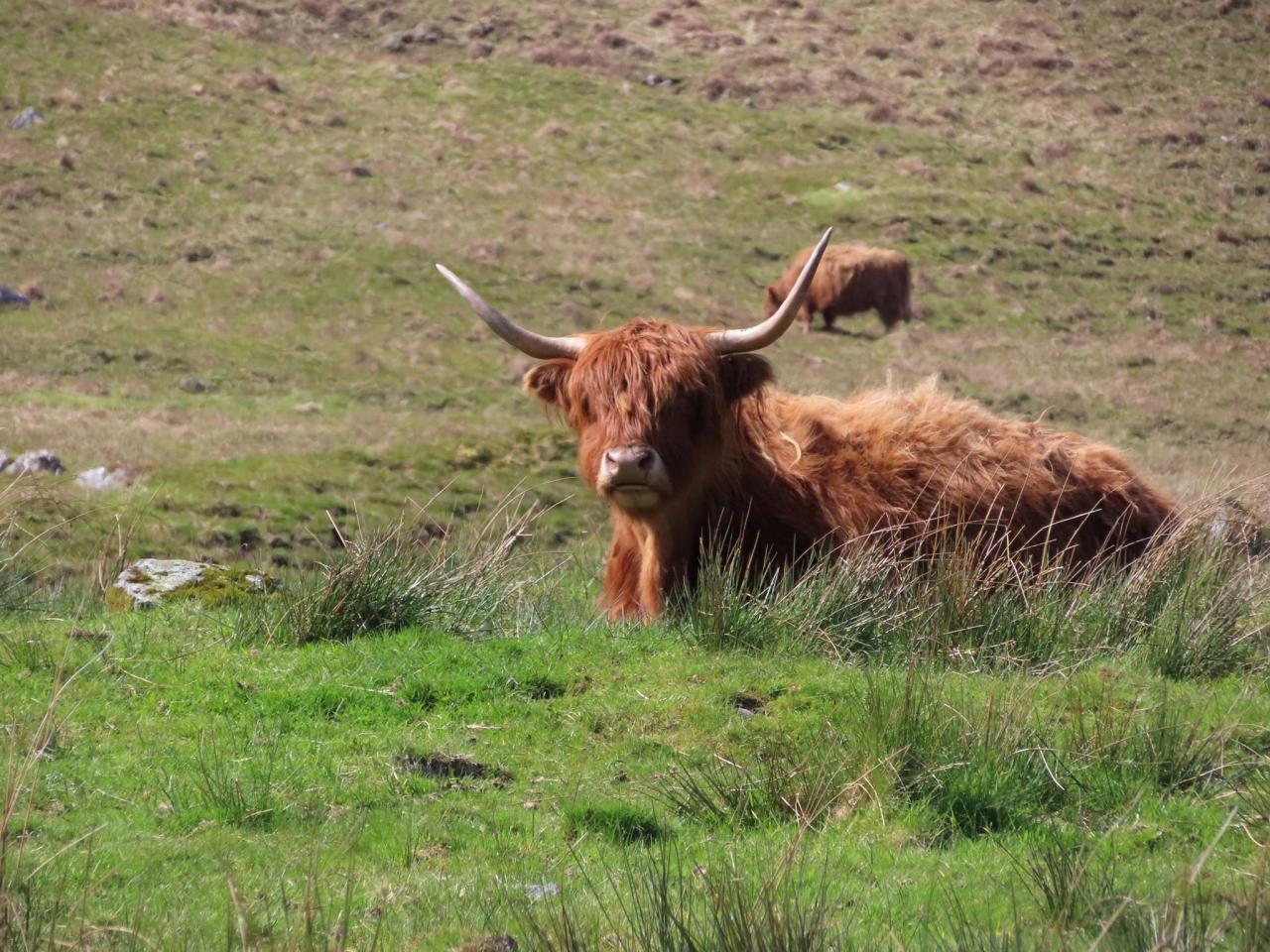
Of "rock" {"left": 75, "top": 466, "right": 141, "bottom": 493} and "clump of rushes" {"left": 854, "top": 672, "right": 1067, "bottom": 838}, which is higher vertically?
"clump of rushes" {"left": 854, "top": 672, "right": 1067, "bottom": 838}

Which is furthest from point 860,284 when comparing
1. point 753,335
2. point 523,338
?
point 523,338

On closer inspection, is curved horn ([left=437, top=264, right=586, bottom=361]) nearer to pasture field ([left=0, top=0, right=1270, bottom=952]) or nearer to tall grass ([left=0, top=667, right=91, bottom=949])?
pasture field ([left=0, top=0, right=1270, bottom=952])

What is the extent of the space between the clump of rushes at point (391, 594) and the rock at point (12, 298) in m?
22.5

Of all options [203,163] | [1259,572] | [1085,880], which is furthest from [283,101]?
[1085,880]

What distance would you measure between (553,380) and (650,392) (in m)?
0.82

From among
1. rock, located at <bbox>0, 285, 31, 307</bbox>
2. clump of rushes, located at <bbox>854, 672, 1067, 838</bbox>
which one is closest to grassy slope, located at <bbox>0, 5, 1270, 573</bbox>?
rock, located at <bbox>0, 285, 31, 307</bbox>

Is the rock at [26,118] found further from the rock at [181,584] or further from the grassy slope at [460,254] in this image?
the rock at [181,584]

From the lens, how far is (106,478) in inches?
713

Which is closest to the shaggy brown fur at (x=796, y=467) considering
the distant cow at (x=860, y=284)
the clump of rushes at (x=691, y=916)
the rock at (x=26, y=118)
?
the clump of rushes at (x=691, y=916)

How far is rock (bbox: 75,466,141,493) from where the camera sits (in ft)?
58.6

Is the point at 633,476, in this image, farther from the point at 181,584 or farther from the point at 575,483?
the point at 575,483

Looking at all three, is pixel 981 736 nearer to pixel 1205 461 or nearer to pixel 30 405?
pixel 1205 461

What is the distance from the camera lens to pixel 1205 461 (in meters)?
20.3

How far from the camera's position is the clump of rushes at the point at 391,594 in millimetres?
6852
